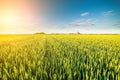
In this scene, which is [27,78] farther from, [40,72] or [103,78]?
[103,78]

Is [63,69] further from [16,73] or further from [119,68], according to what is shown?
[119,68]

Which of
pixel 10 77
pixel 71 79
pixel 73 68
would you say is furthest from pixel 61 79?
pixel 10 77

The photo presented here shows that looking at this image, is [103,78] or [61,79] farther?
[103,78]

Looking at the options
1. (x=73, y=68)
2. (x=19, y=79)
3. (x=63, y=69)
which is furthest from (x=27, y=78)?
(x=73, y=68)

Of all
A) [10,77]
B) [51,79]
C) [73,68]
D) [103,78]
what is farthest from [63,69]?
[10,77]

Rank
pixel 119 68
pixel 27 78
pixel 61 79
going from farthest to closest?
pixel 119 68
pixel 61 79
pixel 27 78

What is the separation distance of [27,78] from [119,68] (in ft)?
5.98

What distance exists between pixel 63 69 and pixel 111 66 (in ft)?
3.53

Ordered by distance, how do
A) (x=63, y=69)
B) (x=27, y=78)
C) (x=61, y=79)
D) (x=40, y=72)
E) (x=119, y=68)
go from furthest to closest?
1. (x=119, y=68)
2. (x=63, y=69)
3. (x=40, y=72)
4. (x=61, y=79)
5. (x=27, y=78)

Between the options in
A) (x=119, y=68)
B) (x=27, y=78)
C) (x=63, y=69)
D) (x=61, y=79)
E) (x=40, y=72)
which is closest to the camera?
(x=27, y=78)

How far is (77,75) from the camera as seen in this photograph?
9.00 ft

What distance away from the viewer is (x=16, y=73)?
2559mm

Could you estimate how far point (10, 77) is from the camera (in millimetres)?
2512

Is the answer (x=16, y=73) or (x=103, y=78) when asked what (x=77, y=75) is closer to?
(x=103, y=78)
